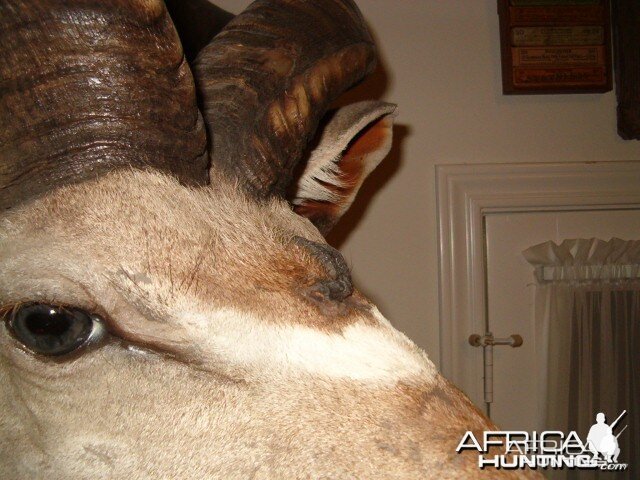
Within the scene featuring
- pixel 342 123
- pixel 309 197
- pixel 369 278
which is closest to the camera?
pixel 342 123

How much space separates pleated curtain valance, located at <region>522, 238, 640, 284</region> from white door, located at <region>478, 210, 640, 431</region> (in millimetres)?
72

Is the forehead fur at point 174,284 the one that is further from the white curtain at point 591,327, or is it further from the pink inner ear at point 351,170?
the white curtain at point 591,327

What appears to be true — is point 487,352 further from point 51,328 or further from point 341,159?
point 51,328

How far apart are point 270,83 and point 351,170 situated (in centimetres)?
51

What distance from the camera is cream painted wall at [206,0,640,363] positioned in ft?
8.73

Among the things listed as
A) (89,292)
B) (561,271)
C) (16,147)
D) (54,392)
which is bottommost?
(561,271)

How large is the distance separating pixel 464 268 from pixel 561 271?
51 cm

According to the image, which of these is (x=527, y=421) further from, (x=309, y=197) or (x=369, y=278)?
(x=309, y=197)

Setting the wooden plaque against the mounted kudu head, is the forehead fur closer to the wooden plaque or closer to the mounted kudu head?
the mounted kudu head

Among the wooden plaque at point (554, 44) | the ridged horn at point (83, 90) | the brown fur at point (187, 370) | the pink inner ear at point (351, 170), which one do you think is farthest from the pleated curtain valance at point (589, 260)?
the ridged horn at point (83, 90)

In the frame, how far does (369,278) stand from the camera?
265 cm

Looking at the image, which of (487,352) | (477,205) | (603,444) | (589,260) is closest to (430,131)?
(477,205)

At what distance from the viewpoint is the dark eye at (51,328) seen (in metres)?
0.76

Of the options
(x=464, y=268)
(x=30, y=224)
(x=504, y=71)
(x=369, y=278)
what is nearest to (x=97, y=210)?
(x=30, y=224)
